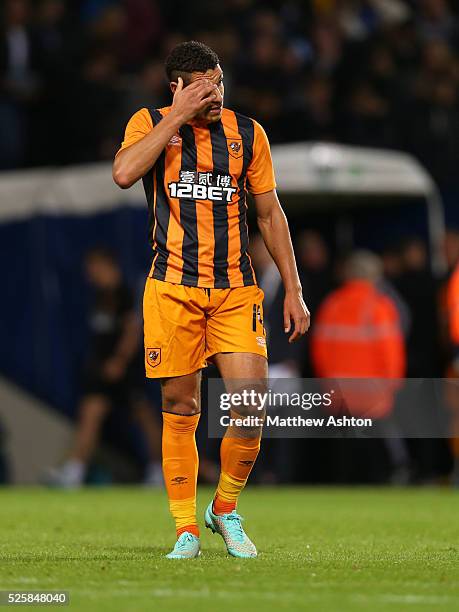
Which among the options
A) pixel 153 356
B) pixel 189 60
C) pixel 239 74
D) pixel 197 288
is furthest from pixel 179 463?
pixel 239 74

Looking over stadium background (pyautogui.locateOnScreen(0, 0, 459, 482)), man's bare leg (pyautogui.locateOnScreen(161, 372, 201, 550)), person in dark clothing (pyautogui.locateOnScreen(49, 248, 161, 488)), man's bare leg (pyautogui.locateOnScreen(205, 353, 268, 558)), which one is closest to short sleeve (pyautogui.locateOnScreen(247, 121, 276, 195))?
man's bare leg (pyautogui.locateOnScreen(205, 353, 268, 558))

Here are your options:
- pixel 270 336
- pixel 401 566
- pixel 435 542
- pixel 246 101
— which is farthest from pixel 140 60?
pixel 401 566

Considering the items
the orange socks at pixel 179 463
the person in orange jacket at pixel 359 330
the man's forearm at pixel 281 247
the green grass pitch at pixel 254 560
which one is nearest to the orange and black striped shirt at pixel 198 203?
the man's forearm at pixel 281 247

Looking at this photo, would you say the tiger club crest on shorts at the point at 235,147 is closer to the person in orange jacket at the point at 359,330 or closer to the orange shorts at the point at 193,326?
the orange shorts at the point at 193,326

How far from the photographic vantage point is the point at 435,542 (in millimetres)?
7863

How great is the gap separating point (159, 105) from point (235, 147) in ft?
26.0

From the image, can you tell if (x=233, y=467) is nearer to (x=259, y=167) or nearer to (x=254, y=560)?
(x=254, y=560)

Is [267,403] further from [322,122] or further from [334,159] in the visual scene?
[322,122]

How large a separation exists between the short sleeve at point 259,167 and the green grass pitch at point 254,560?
1708 mm

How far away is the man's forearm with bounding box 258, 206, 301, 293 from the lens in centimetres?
691

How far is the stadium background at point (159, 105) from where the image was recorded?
14219 millimetres

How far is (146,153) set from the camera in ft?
21.4

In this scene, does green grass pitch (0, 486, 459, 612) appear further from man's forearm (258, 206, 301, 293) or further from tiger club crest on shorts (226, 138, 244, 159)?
tiger club crest on shorts (226, 138, 244, 159)

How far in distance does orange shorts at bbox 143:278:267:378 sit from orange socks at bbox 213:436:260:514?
1.31ft
